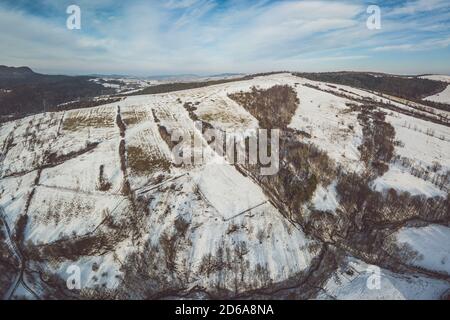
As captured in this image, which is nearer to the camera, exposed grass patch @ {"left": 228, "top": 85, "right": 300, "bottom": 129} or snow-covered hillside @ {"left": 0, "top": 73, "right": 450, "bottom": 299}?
snow-covered hillside @ {"left": 0, "top": 73, "right": 450, "bottom": 299}

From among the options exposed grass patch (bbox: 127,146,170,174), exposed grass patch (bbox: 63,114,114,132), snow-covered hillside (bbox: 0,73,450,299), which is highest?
exposed grass patch (bbox: 63,114,114,132)

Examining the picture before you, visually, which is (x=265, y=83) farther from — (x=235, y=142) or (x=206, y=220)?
(x=206, y=220)

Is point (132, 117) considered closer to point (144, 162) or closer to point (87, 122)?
point (87, 122)

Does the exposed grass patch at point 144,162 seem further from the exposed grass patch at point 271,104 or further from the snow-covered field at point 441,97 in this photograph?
the snow-covered field at point 441,97

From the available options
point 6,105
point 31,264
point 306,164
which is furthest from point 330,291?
point 6,105

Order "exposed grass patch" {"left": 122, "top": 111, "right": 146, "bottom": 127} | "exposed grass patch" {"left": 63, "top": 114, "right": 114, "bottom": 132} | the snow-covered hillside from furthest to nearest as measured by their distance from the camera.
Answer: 1. "exposed grass patch" {"left": 122, "top": 111, "right": 146, "bottom": 127}
2. "exposed grass patch" {"left": 63, "top": 114, "right": 114, "bottom": 132}
3. the snow-covered hillside

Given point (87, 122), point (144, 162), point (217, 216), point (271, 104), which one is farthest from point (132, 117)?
point (217, 216)

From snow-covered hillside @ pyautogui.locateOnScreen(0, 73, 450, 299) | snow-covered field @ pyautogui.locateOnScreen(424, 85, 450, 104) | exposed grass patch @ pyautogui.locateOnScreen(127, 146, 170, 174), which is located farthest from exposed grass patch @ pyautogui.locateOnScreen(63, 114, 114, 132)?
snow-covered field @ pyautogui.locateOnScreen(424, 85, 450, 104)

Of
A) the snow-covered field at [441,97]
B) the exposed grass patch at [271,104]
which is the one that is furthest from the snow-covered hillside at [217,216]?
the snow-covered field at [441,97]

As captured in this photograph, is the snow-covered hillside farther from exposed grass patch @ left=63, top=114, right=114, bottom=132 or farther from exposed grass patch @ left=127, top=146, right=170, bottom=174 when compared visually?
exposed grass patch @ left=63, top=114, right=114, bottom=132
